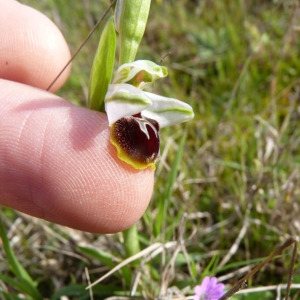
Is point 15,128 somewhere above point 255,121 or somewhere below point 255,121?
above

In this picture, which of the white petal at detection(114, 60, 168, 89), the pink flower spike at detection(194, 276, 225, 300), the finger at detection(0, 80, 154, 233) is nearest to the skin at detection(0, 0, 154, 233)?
the finger at detection(0, 80, 154, 233)

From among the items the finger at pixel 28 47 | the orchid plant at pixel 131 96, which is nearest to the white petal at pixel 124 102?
the orchid plant at pixel 131 96

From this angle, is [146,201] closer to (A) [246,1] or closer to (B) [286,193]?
(B) [286,193]

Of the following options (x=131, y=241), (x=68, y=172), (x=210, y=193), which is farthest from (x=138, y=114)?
(x=210, y=193)

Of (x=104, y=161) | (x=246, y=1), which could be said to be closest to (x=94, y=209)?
(x=104, y=161)

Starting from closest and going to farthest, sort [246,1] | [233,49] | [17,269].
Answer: [17,269]
[233,49]
[246,1]

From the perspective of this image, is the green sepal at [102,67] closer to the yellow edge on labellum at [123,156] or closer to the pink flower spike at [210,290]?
the yellow edge on labellum at [123,156]
